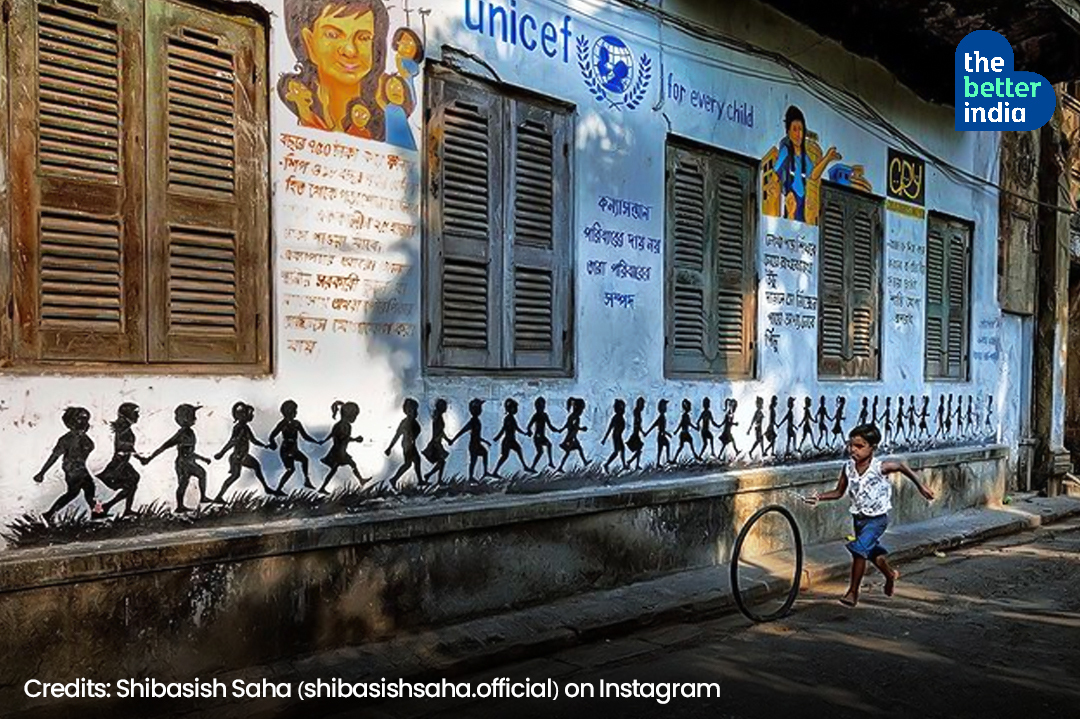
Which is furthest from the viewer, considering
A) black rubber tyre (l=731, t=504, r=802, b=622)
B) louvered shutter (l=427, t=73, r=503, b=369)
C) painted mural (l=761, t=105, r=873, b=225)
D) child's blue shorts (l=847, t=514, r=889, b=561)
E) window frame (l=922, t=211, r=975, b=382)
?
window frame (l=922, t=211, r=975, b=382)

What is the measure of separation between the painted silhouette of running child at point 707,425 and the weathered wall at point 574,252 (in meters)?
0.10

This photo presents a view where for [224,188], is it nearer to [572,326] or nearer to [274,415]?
[274,415]

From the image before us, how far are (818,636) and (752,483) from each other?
2.09 meters

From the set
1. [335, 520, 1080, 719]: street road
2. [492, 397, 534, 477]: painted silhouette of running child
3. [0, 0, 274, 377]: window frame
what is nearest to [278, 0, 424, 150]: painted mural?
[0, 0, 274, 377]: window frame

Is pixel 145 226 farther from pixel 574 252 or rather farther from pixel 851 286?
pixel 851 286

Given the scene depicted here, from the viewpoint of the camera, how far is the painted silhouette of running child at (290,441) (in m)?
5.14

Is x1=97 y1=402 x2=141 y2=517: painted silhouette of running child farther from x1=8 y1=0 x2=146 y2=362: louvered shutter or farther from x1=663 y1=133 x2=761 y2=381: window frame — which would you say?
x1=663 y1=133 x2=761 y2=381: window frame

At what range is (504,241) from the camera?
639cm

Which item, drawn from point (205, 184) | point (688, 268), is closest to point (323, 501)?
point (205, 184)

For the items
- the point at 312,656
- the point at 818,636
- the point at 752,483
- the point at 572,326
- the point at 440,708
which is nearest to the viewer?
the point at 440,708

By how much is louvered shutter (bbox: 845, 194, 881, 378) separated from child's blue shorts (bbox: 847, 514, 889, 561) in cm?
292

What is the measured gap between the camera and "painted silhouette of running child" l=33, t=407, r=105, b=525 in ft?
14.3

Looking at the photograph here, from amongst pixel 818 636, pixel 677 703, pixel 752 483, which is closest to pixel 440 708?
pixel 677 703

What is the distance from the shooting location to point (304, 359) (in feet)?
17.1
